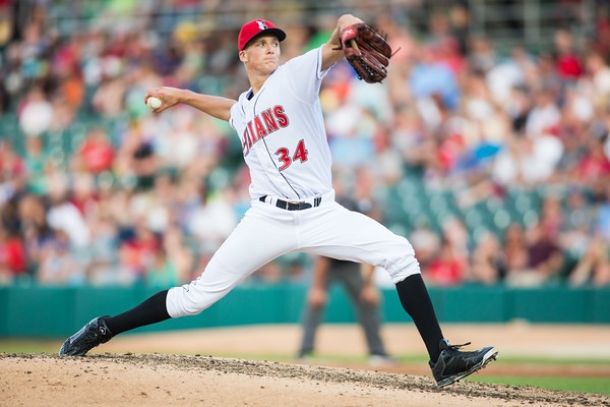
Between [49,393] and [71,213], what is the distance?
9399 millimetres

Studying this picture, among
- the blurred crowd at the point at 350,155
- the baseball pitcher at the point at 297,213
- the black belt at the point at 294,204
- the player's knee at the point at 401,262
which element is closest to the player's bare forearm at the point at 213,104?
the baseball pitcher at the point at 297,213

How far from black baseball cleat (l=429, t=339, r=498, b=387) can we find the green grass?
8.00 ft

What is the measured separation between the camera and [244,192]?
48.7 feet

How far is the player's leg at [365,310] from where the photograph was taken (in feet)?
34.8

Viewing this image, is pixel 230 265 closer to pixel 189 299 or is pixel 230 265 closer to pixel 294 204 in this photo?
pixel 189 299

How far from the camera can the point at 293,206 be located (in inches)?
246

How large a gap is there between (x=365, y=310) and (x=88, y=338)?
14.3ft

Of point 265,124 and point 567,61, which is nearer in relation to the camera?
point 265,124

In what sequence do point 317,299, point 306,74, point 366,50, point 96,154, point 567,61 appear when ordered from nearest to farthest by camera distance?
point 366,50
point 306,74
point 317,299
point 567,61
point 96,154

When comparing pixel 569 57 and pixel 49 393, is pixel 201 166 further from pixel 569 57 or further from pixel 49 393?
pixel 49 393

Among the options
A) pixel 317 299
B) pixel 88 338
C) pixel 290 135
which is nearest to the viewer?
pixel 290 135

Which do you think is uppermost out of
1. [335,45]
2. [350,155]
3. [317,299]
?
[350,155]

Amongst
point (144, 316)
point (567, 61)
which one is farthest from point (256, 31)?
point (567, 61)

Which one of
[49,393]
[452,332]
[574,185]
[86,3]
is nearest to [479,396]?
[49,393]
